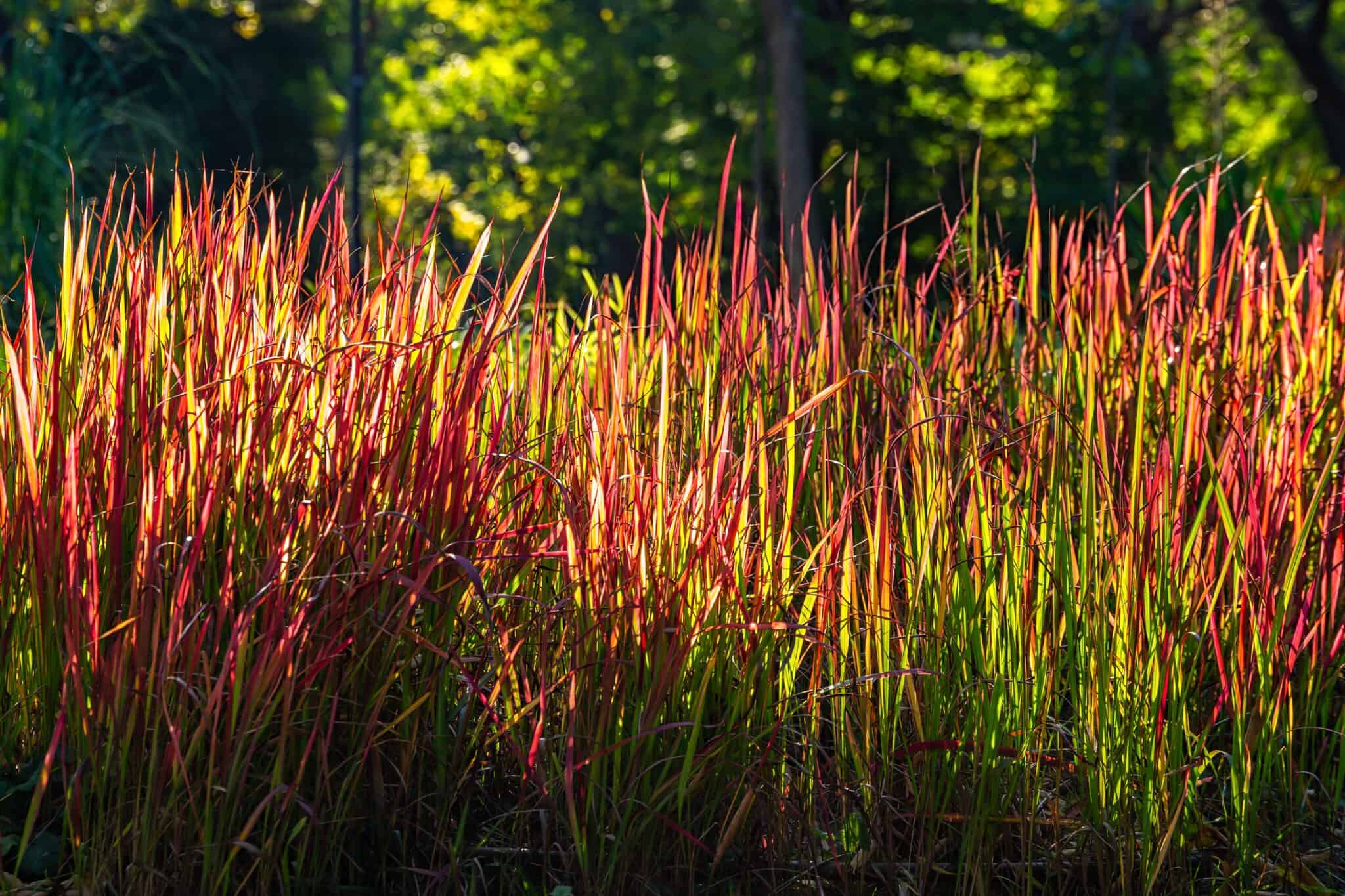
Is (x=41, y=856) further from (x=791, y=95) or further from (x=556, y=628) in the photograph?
(x=791, y=95)

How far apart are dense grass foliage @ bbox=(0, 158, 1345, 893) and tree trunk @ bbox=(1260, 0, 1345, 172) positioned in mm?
15924

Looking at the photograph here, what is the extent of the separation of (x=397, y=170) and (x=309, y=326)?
838 inches

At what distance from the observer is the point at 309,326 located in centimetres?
192

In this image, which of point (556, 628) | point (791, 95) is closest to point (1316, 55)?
point (791, 95)

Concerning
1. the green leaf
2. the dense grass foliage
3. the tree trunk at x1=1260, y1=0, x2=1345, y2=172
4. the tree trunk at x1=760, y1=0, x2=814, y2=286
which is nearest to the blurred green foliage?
the tree trunk at x1=760, y1=0, x2=814, y2=286

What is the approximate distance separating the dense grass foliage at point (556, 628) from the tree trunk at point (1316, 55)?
15924 millimetres

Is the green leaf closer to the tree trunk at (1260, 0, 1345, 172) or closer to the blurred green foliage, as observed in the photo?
the blurred green foliage

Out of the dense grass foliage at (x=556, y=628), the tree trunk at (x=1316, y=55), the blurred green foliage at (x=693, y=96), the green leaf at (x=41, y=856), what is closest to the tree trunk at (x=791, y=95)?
the blurred green foliage at (x=693, y=96)

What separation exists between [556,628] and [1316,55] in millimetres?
17244

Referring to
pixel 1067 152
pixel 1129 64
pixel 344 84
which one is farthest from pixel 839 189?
pixel 344 84

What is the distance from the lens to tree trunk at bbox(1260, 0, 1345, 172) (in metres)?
15.9

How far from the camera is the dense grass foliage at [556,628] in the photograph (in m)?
1.65

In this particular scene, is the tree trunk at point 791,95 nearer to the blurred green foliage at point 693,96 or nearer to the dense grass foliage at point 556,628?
the blurred green foliage at point 693,96

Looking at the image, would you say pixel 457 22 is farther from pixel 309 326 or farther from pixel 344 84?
pixel 309 326
